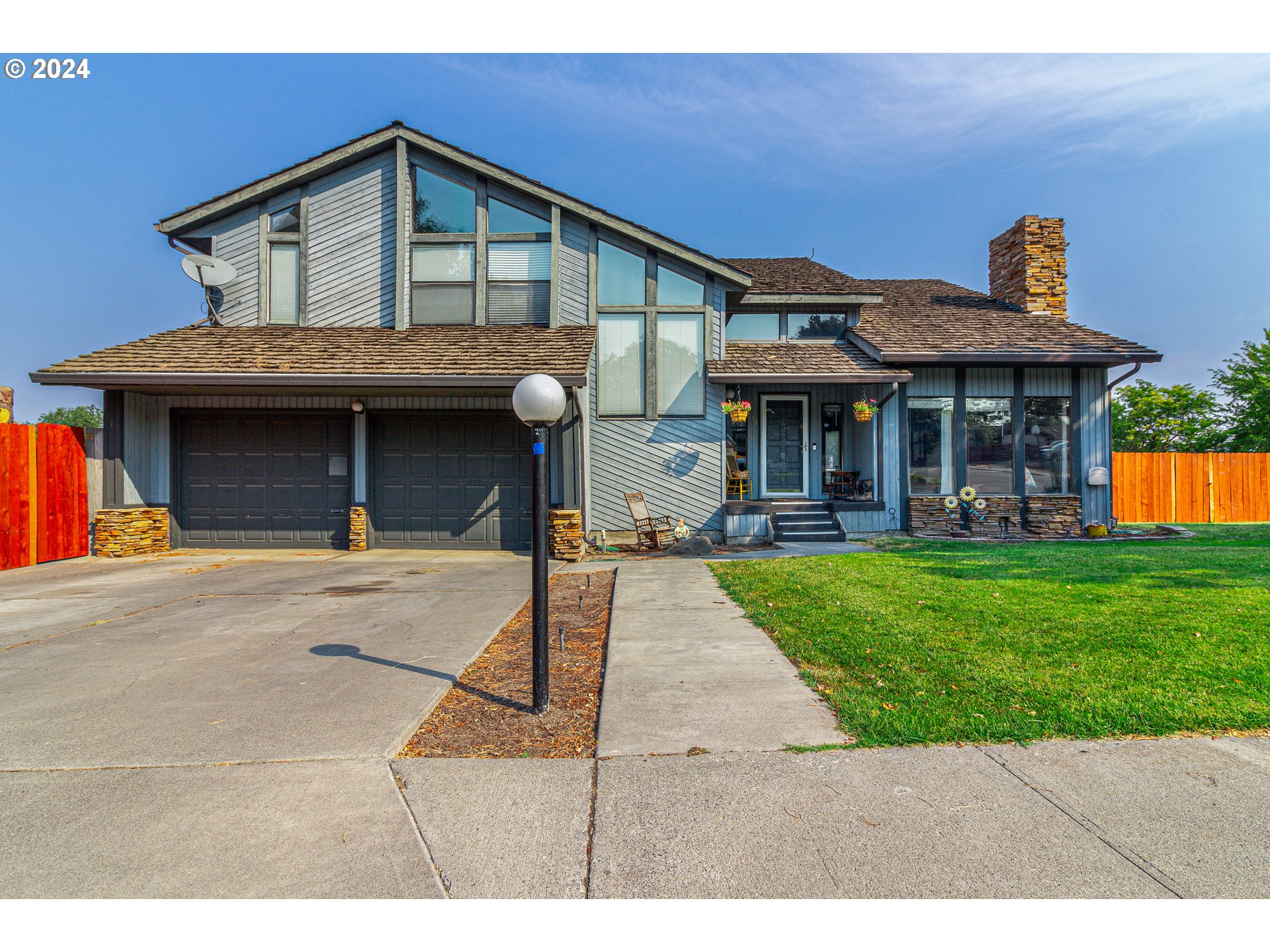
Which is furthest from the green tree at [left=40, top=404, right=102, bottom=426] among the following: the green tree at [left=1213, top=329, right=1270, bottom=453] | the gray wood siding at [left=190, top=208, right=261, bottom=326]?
→ the green tree at [left=1213, top=329, right=1270, bottom=453]

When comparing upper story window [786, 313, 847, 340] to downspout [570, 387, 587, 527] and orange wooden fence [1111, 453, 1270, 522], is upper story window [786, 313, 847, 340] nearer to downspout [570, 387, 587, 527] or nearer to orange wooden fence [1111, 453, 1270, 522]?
downspout [570, 387, 587, 527]

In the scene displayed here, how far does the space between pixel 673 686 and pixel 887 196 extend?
1384 centimetres

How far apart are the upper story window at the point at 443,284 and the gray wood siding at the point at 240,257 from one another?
9.51 ft

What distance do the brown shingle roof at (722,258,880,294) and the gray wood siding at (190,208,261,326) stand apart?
28.7ft

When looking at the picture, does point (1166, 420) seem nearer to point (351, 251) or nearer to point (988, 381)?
point (988, 381)

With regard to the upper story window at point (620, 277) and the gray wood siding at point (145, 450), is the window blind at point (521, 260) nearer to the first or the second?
the upper story window at point (620, 277)

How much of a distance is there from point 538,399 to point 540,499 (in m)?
0.56

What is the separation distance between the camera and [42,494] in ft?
29.0

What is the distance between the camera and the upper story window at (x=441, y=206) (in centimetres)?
1117

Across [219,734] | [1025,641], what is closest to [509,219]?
[219,734]

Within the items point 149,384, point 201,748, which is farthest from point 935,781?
point 149,384

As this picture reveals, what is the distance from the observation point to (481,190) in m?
11.1

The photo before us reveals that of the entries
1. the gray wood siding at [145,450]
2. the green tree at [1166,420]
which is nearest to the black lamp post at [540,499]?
the gray wood siding at [145,450]

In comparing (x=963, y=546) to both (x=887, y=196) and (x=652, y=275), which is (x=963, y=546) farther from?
(x=887, y=196)
